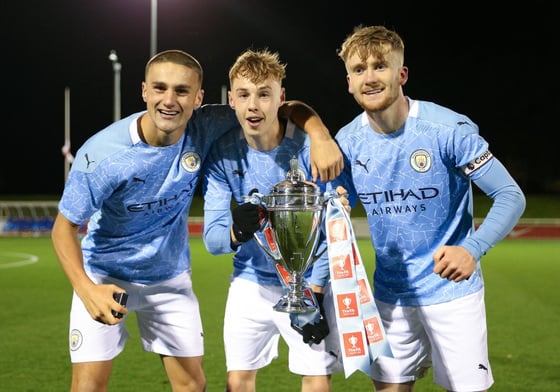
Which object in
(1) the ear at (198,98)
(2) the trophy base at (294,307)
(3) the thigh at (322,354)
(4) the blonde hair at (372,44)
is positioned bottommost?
(3) the thigh at (322,354)

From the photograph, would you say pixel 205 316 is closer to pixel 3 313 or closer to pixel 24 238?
pixel 3 313

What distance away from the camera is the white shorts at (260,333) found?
367 centimetres

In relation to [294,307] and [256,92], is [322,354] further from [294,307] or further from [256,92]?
[256,92]

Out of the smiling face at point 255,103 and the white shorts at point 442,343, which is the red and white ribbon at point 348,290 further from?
the smiling face at point 255,103

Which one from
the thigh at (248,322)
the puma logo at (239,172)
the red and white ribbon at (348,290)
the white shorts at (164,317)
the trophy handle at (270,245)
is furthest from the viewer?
the white shorts at (164,317)

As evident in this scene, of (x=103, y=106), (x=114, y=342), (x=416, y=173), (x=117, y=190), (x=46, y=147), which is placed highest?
(x=416, y=173)

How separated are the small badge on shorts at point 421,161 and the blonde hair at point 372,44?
467 mm

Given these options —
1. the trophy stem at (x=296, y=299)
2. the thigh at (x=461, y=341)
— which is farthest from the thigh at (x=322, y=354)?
the thigh at (x=461, y=341)

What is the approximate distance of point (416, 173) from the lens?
3.36m

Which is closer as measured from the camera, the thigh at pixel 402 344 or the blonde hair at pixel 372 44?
the blonde hair at pixel 372 44

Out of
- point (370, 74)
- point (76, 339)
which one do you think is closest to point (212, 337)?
point (76, 339)

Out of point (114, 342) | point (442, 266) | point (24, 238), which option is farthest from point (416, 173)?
point (24, 238)

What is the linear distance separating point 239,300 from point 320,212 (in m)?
0.86

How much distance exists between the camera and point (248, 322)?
3.80 metres
